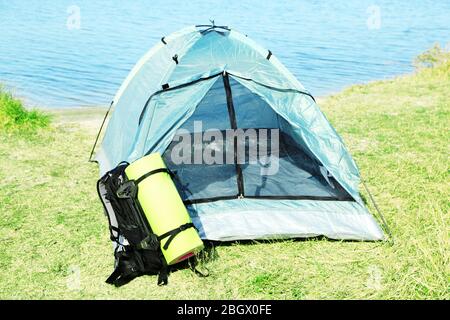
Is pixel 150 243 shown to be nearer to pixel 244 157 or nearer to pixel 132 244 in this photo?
pixel 132 244

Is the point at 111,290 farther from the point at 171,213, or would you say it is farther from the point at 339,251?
the point at 339,251

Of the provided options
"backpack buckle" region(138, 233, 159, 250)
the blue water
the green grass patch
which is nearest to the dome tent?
"backpack buckle" region(138, 233, 159, 250)

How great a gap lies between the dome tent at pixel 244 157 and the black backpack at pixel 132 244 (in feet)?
1.49

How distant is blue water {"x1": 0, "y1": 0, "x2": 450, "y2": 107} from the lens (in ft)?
47.9

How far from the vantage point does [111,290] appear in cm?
386

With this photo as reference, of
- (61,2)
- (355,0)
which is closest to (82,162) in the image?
(61,2)

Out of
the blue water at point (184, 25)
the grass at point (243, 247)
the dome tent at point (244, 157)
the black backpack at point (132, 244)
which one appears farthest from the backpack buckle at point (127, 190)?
the blue water at point (184, 25)

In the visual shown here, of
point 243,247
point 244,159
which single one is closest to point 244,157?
point 244,159

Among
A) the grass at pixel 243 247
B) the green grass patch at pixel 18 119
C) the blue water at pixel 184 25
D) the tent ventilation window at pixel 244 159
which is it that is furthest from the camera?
the blue water at pixel 184 25

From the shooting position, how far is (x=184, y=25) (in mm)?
25203

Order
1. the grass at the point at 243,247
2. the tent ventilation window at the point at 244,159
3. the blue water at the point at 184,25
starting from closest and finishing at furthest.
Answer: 1. the grass at the point at 243,247
2. the tent ventilation window at the point at 244,159
3. the blue water at the point at 184,25

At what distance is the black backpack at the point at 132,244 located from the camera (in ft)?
12.8

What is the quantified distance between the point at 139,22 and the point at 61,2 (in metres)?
9.34

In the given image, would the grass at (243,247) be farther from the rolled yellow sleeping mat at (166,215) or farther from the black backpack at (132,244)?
the rolled yellow sleeping mat at (166,215)
